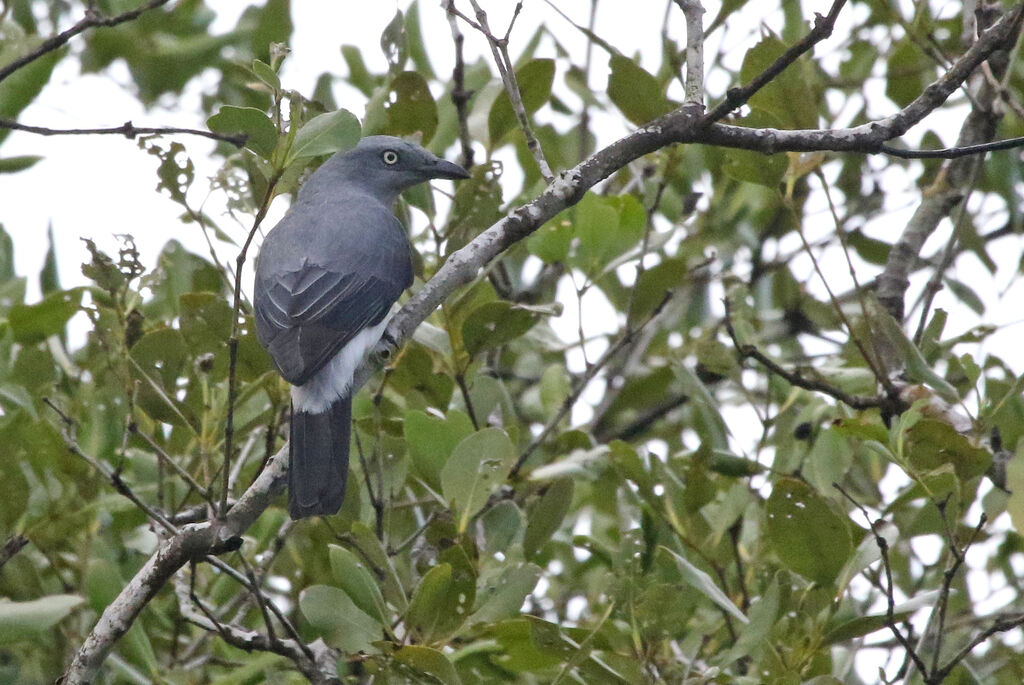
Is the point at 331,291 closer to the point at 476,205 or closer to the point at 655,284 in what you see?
the point at 476,205

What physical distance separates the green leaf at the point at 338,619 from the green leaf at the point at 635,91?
1865 millimetres

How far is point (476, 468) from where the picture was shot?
3.39 metres

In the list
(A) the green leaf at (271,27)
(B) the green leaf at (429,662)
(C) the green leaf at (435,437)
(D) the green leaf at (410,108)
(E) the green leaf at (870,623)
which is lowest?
(B) the green leaf at (429,662)

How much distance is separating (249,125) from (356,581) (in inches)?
47.3

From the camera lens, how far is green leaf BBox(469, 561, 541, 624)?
10.4 ft

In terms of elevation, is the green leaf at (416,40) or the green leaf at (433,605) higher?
the green leaf at (416,40)

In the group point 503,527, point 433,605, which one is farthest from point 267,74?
point 503,527

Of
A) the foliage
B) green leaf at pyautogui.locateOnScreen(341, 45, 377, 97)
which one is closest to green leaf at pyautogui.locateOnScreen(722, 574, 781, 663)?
the foliage

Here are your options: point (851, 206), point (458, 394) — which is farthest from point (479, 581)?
point (851, 206)

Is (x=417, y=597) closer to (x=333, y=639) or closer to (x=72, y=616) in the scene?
(x=333, y=639)

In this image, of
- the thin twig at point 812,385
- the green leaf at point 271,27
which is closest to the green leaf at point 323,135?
the thin twig at point 812,385

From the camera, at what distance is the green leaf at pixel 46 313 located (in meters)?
4.34

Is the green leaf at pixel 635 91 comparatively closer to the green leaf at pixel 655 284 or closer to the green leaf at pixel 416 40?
the green leaf at pixel 655 284

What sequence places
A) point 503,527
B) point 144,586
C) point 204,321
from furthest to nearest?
point 204,321 → point 503,527 → point 144,586
